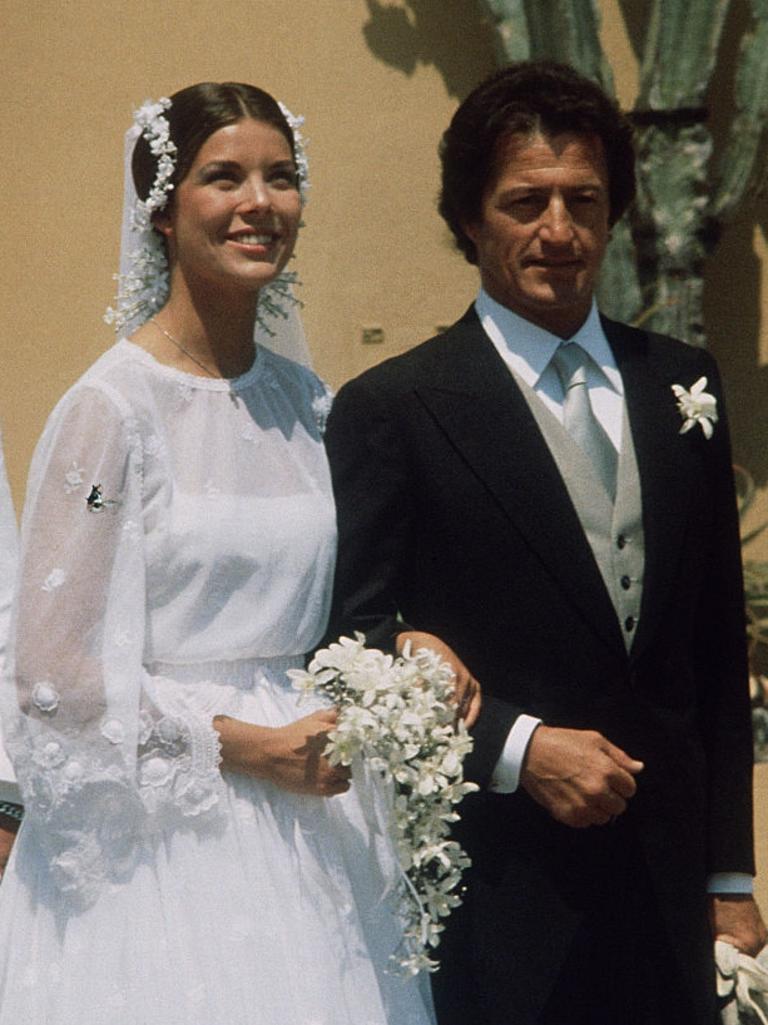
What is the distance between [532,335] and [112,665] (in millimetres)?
907

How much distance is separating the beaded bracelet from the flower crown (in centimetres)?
84

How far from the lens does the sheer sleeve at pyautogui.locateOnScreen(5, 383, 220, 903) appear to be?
3.55 meters

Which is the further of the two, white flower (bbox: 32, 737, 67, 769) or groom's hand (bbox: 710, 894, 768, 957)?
groom's hand (bbox: 710, 894, 768, 957)

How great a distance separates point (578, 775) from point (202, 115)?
125 cm

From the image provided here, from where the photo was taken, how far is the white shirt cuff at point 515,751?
3598 mm

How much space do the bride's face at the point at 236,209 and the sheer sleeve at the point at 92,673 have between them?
0.31m

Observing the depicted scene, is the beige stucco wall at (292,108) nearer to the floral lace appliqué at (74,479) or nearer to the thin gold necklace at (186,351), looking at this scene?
the thin gold necklace at (186,351)

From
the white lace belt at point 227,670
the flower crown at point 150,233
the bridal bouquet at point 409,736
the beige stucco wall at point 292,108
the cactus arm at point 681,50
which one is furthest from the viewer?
the cactus arm at point 681,50

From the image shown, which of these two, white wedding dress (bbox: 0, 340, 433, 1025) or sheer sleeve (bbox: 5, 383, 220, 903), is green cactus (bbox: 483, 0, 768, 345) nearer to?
white wedding dress (bbox: 0, 340, 433, 1025)

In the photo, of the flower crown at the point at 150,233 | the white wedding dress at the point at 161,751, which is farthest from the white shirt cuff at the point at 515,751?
the flower crown at the point at 150,233

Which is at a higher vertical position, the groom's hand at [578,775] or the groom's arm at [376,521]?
the groom's arm at [376,521]

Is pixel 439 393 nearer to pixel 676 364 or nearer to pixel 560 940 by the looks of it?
pixel 676 364

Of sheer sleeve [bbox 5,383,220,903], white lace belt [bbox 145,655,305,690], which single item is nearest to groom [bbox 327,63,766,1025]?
white lace belt [bbox 145,655,305,690]
